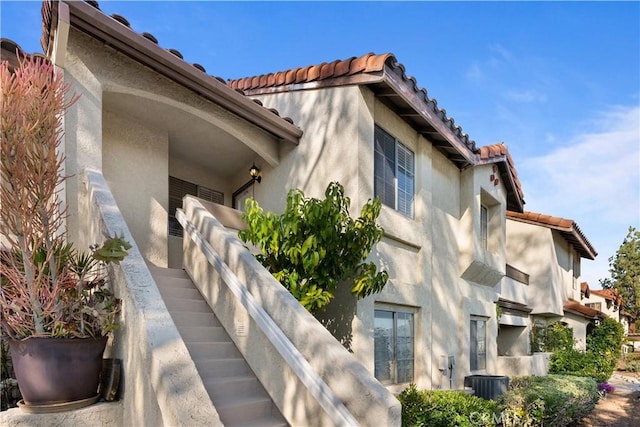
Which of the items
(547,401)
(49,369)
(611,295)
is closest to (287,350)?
(49,369)

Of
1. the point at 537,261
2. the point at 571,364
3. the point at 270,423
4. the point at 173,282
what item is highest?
the point at 537,261

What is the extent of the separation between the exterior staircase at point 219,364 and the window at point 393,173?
14.4 ft

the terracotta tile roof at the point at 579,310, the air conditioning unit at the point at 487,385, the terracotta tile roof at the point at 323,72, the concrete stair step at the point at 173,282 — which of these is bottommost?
the air conditioning unit at the point at 487,385

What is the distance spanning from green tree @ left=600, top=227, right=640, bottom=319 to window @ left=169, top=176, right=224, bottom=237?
39726 mm

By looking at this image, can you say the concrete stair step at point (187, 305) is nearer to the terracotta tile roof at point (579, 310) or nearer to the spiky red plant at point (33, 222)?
the spiky red plant at point (33, 222)

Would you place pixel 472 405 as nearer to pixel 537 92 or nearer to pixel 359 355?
pixel 359 355

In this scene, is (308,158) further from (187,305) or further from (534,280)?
(534,280)

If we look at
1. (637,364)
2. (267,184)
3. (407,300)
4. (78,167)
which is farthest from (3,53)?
(637,364)

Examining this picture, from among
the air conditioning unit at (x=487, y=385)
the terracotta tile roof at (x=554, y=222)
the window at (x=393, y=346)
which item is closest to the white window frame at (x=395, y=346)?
the window at (x=393, y=346)

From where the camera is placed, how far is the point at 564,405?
1203cm

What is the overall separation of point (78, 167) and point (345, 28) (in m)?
7.19

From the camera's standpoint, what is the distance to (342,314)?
8211 mm

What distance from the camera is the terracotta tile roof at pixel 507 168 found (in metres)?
13.8

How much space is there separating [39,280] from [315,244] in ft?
12.0
